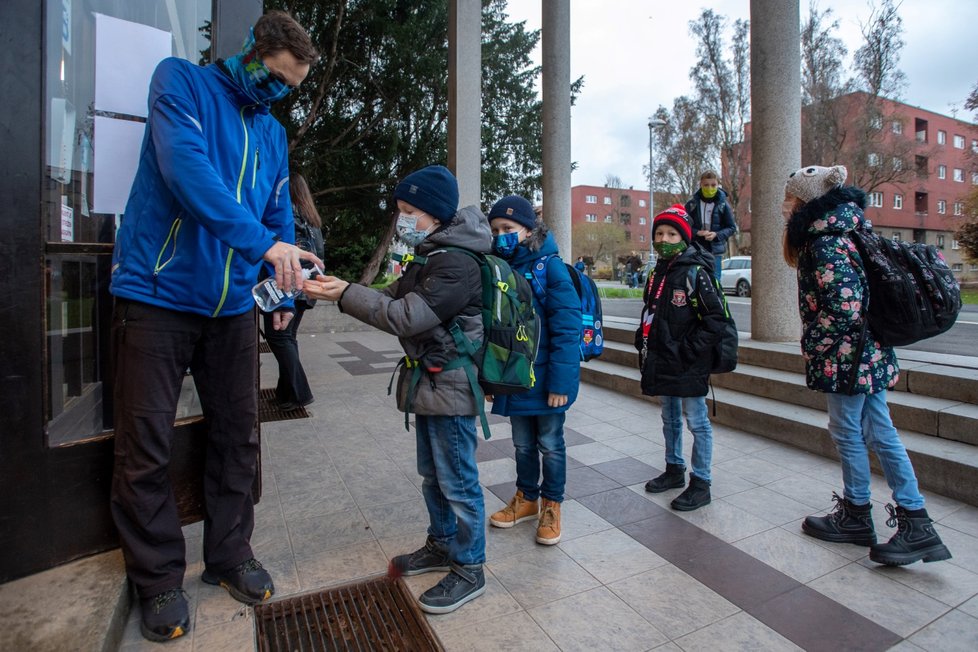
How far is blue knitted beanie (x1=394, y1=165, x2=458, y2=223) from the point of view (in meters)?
2.49

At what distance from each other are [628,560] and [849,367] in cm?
150

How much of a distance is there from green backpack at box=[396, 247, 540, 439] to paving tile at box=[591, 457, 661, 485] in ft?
5.89

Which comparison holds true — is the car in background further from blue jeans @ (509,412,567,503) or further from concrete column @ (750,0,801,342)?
blue jeans @ (509,412,567,503)

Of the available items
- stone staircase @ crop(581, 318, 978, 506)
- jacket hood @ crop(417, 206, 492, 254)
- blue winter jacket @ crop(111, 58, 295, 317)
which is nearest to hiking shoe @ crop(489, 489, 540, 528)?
stone staircase @ crop(581, 318, 978, 506)

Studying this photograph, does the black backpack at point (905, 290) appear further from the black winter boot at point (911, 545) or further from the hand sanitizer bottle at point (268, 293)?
the hand sanitizer bottle at point (268, 293)

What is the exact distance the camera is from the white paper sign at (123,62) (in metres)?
2.54

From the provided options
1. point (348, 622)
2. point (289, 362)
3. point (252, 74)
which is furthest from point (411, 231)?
point (289, 362)

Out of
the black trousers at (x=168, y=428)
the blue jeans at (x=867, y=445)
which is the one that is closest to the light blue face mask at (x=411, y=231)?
the black trousers at (x=168, y=428)

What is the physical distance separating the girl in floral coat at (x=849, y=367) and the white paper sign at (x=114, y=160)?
3350mm

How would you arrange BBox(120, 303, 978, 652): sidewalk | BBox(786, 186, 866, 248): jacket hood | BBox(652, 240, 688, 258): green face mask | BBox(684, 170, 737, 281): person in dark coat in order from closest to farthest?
BBox(120, 303, 978, 652): sidewalk → BBox(786, 186, 866, 248): jacket hood → BBox(652, 240, 688, 258): green face mask → BBox(684, 170, 737, 281): person in dark coat

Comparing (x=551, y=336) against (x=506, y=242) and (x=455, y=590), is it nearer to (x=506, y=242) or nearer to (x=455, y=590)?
(x=506, y=242)

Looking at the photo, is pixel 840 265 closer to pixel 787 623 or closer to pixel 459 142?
pixel 787 623

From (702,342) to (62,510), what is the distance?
3.31m

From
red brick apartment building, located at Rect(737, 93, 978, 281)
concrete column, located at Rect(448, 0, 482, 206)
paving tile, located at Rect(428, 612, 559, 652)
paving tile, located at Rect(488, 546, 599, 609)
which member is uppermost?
red brick apartment building, located at Rect(737, 93, 978, 281)
